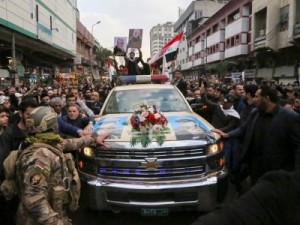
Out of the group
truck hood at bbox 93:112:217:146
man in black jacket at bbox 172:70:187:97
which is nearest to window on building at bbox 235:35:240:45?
man in black jacket at bbox 172:70:187:97

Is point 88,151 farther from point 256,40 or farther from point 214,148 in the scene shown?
point 256,40

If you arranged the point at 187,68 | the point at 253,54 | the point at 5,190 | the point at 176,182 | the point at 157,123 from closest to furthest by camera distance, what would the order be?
the point at 5,190 → the point at 176,182 → the point at 157,123 → the point at 253,54 → the point at 187,68

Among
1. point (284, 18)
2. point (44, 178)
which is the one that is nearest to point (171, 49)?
point (44, 178)

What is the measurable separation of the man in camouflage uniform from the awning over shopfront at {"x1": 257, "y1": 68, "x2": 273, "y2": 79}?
117ft

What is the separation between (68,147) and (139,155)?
1.42 metres

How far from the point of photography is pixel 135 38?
1365 centimetres

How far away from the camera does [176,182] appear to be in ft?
14.1

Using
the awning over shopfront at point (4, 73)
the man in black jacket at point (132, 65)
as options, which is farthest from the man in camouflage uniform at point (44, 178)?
the awning over shopfront at point (4, 73)

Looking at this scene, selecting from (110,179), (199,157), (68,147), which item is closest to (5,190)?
(68,147)

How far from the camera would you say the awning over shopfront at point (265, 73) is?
1427 inches

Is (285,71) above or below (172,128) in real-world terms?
above

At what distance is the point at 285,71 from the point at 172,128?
2995 cm

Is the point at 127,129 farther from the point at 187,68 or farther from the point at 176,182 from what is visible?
the point at 187,68

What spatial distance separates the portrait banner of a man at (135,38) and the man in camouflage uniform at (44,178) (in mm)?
10894
